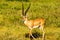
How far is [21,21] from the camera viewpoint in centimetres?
1420

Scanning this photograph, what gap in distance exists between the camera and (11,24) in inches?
541

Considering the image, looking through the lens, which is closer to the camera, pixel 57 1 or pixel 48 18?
pixel 48 18

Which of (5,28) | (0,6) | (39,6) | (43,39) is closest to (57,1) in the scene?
(39,6)

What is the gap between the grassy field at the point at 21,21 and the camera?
11945mm

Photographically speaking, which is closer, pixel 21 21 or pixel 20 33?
pixel 20 33

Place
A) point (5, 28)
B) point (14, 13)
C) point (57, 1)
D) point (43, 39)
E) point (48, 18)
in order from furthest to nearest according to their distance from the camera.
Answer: point (57, 1) → point (14, 13) → point (48, 18) → point (5, 28) → point (43, 39)

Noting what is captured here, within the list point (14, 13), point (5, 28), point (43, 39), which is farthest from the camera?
point (14, 13)

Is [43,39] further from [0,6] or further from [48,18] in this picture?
[0,6]

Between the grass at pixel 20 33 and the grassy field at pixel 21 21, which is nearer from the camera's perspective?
the grass at pixel 20 33

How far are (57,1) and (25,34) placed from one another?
9.54 meters

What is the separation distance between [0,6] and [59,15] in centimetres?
441

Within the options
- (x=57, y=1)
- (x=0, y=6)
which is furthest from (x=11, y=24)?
(x=57, y=1)

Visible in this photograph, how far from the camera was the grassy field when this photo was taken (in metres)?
11.9

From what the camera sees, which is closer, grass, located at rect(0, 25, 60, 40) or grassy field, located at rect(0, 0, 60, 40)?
grass, located at rect(0, 25, 60, 40)
